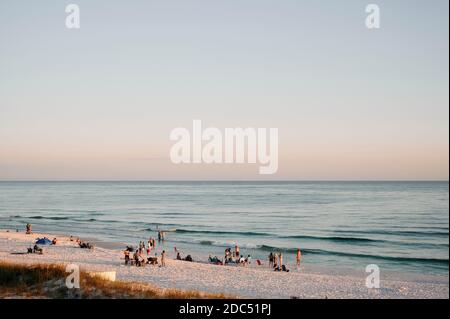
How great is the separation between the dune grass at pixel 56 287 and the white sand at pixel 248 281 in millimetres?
7290

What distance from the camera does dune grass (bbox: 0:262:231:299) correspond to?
1472 centimetres

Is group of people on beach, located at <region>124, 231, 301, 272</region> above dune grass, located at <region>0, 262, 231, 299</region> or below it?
below

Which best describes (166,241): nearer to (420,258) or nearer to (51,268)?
(420,258)

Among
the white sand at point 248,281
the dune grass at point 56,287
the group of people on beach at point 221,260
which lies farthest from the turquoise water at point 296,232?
the dune grass at point 56,287

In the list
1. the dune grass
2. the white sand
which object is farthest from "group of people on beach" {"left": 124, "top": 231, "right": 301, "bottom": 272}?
the dune grass

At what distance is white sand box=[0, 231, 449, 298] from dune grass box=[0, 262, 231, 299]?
7.29 m

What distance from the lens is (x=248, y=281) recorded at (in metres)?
27.5

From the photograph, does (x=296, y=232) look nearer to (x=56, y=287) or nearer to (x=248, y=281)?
(x=248, y=281)

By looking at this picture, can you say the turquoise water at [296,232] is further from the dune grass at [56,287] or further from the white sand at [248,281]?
the dune grass at [56,287]

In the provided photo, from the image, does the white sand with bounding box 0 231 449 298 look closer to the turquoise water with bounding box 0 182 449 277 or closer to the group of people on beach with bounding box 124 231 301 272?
the group of people on beach with bounding box 124 231 301 272

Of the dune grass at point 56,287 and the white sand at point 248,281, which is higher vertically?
the dune grass at point 56,287

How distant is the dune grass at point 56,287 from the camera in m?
14.7
